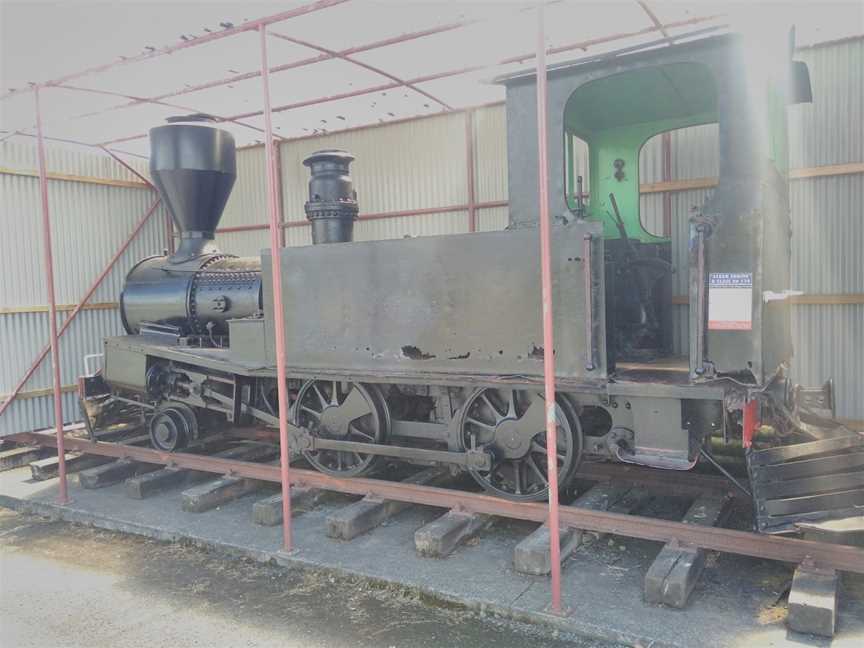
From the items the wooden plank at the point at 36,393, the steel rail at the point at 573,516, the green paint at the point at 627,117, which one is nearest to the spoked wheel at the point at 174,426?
the steel rail at the point at 573,516

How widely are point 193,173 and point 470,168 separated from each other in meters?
3.52

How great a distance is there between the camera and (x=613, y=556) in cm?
412

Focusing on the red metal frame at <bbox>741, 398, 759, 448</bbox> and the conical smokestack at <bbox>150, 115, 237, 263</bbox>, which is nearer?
the red metal frame at <bbox>741, 398, 759, 448</bbox>

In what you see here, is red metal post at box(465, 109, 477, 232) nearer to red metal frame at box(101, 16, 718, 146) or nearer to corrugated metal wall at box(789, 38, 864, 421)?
red metal frame at box(101, 16, 718, 146)

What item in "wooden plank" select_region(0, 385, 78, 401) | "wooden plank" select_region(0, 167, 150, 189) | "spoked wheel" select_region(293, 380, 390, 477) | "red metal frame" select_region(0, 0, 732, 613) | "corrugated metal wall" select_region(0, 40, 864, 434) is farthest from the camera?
"wooden plank" select_region(0, 385, 78, 401)

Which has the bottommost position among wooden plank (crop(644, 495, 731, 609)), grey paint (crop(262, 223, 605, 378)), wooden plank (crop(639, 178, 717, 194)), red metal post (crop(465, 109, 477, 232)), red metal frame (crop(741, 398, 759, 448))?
wooden plank (crop(644, 495, 731, 609))

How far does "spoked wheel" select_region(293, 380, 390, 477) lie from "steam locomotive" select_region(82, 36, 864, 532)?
0.06 feet

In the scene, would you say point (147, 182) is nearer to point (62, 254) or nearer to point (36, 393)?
point (62, 254)

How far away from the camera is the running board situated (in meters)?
3.51

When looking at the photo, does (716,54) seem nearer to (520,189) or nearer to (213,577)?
(520,189)

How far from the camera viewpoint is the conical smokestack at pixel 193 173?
6273mm

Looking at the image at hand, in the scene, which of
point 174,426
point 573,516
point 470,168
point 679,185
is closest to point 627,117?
point 679,185

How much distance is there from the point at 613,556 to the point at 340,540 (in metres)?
1.75

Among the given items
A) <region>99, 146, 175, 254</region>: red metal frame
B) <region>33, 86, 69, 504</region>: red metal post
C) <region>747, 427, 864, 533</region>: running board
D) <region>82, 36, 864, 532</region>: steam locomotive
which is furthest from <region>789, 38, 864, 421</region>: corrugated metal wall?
<region>99, 146, 175, 254</region>: red metal frame
